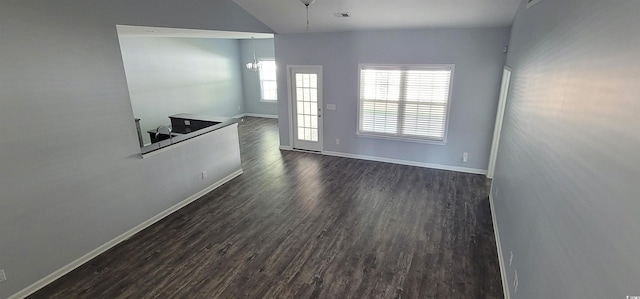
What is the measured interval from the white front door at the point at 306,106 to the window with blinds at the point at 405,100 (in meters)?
0.97

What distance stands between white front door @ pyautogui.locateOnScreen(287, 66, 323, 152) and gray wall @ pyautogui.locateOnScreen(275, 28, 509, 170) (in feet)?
0.50

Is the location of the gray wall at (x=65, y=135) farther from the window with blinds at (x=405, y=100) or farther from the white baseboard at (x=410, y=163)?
the white baseboard at (x=410, y=163)

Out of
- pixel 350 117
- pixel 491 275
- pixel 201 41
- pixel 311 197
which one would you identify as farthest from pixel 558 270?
pixel 201 41

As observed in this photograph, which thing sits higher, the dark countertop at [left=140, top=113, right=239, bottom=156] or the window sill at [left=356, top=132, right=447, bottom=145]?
the dark countertop at [left=140, top=113, right=239, bottom=156]

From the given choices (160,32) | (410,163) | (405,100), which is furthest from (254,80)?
(410,163)

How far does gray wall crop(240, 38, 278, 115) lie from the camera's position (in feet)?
32.3

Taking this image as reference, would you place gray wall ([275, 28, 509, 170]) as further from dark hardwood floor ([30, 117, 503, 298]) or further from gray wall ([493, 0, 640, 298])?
gray wall ([493, 0, 640, 298])

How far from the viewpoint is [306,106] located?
688 cm

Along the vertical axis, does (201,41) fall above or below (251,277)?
above

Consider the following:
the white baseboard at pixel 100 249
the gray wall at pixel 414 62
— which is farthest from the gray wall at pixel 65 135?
the gray wall at pixel 414 62

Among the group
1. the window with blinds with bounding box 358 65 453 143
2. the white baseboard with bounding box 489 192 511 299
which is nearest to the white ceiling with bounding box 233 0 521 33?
the window with blinds with bounding box 358 65 453 143

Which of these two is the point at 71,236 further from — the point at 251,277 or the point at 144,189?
the point at 251,277

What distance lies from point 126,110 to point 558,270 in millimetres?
4247

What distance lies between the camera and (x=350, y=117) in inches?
255
